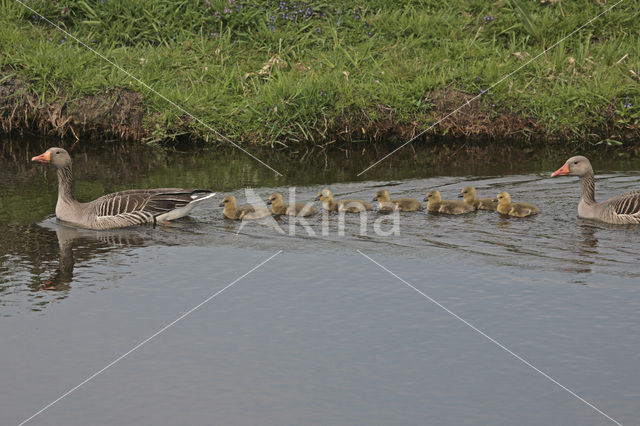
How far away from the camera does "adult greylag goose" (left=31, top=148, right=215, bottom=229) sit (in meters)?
11.7

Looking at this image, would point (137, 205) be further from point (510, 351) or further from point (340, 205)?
point (510, 351)

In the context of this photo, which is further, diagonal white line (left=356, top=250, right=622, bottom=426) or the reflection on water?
the reflection on water

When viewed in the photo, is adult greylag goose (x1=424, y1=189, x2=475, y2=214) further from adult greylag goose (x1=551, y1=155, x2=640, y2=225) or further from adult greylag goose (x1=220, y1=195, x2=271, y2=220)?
adult greylag goose (x1=220, y1=195, x2=271, y2=220)

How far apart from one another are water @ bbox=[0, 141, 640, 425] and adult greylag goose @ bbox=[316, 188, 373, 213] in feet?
1.06

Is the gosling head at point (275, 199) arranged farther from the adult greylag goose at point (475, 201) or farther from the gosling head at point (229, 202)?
the adult greylag goose at point (475, 201)

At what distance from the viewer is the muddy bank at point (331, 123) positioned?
15.7 m

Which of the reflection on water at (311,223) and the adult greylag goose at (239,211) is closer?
the reflection on water at (311,223)

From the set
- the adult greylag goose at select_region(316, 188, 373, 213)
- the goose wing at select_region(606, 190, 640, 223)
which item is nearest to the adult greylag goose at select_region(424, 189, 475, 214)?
the adult greylag goose at select_region(316, 188, 373, 213)

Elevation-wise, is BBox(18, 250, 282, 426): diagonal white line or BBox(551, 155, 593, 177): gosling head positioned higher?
BBox(551, 155, 593, 177): gosling head

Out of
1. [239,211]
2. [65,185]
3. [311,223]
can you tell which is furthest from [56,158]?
[311,223]

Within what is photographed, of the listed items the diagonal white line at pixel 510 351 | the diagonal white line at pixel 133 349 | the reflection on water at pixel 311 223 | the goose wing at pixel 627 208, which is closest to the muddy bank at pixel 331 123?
the reflection on water at pixel 311 223

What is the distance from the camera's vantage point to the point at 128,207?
11711 mm

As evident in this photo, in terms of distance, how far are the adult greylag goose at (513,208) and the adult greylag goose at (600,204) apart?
58 cm

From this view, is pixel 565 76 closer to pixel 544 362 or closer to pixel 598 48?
pixel 598 48
